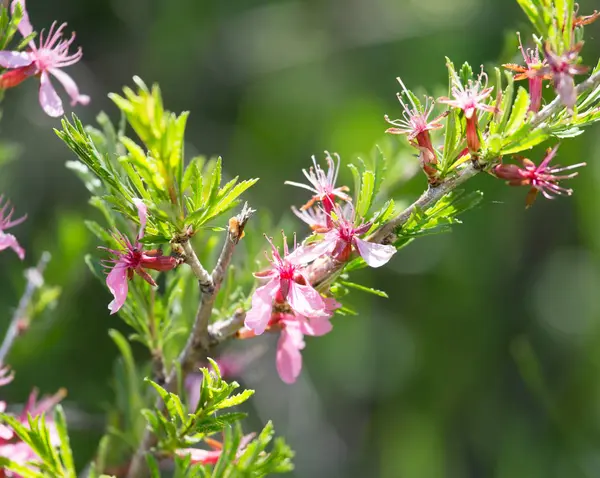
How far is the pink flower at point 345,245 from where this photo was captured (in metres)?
0.96

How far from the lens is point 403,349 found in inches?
121

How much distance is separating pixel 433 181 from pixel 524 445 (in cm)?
202

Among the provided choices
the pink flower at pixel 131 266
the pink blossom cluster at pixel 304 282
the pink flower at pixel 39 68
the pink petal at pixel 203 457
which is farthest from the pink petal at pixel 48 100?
the pink petal at pixel 203 457

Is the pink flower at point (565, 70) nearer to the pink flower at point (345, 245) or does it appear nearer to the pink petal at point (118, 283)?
the pink flower at point (345, 245)

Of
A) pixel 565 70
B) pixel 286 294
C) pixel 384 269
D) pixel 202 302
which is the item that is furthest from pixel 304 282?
pixel 384 269

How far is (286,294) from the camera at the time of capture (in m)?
0.98

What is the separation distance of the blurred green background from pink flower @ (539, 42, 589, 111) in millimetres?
1186

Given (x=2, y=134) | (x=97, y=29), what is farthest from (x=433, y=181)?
(x=97, y=29)

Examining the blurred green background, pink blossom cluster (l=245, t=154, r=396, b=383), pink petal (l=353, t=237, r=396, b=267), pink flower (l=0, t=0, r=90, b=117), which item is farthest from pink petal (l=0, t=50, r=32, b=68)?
the blurred green background

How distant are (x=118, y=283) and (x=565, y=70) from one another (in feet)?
1.99

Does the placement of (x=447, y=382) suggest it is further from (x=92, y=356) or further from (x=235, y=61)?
(x=235, y=61)

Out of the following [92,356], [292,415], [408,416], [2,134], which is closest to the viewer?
[92,356]

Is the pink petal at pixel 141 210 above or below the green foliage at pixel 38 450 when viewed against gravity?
above

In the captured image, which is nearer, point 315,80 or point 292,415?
point 292,415
